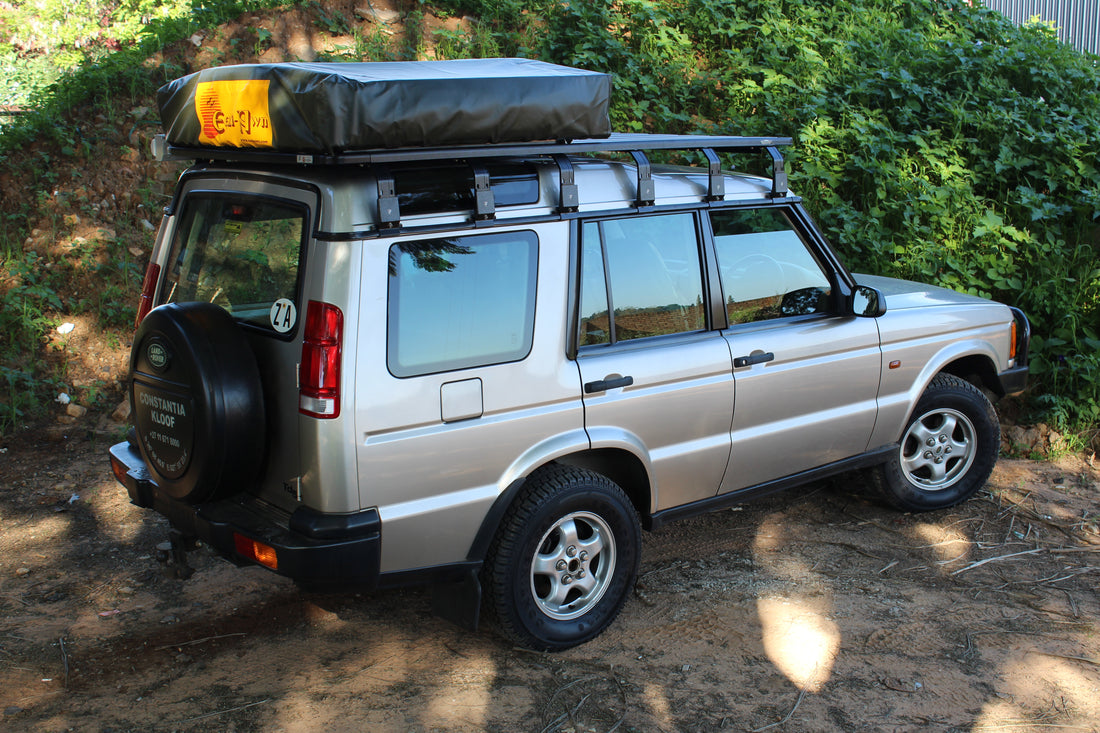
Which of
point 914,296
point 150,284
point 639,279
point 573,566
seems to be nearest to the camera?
point 573,566

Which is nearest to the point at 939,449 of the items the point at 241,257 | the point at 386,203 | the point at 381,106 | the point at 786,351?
the point at 786,351

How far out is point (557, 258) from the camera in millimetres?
3537

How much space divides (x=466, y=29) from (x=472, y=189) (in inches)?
258

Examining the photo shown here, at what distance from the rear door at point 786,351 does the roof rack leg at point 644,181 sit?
410 millimetres

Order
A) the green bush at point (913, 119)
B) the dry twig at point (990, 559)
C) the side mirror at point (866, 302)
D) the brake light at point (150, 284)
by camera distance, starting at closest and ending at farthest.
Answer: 1. the brake light at point (150, 284)
2. the side mirror at point (866, 302)
3. the dry twig at point (990, 559)
4. the green bush at point (913, 119)

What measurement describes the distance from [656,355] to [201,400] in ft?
5.77

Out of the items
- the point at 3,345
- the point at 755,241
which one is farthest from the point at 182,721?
the point at 3,345

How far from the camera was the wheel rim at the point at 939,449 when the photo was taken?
16.3 feet

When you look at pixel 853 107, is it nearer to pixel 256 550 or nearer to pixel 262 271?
pixel 262 271

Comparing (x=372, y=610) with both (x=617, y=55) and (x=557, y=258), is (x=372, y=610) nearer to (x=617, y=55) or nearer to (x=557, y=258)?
(x=557, y=258)

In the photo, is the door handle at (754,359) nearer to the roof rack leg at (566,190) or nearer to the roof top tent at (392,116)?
the roof top tent at (392,116)

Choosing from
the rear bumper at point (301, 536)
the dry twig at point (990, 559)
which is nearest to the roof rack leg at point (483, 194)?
the rear bumper at point (301, 536)

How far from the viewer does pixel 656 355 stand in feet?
12.5

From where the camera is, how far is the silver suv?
308 cm
